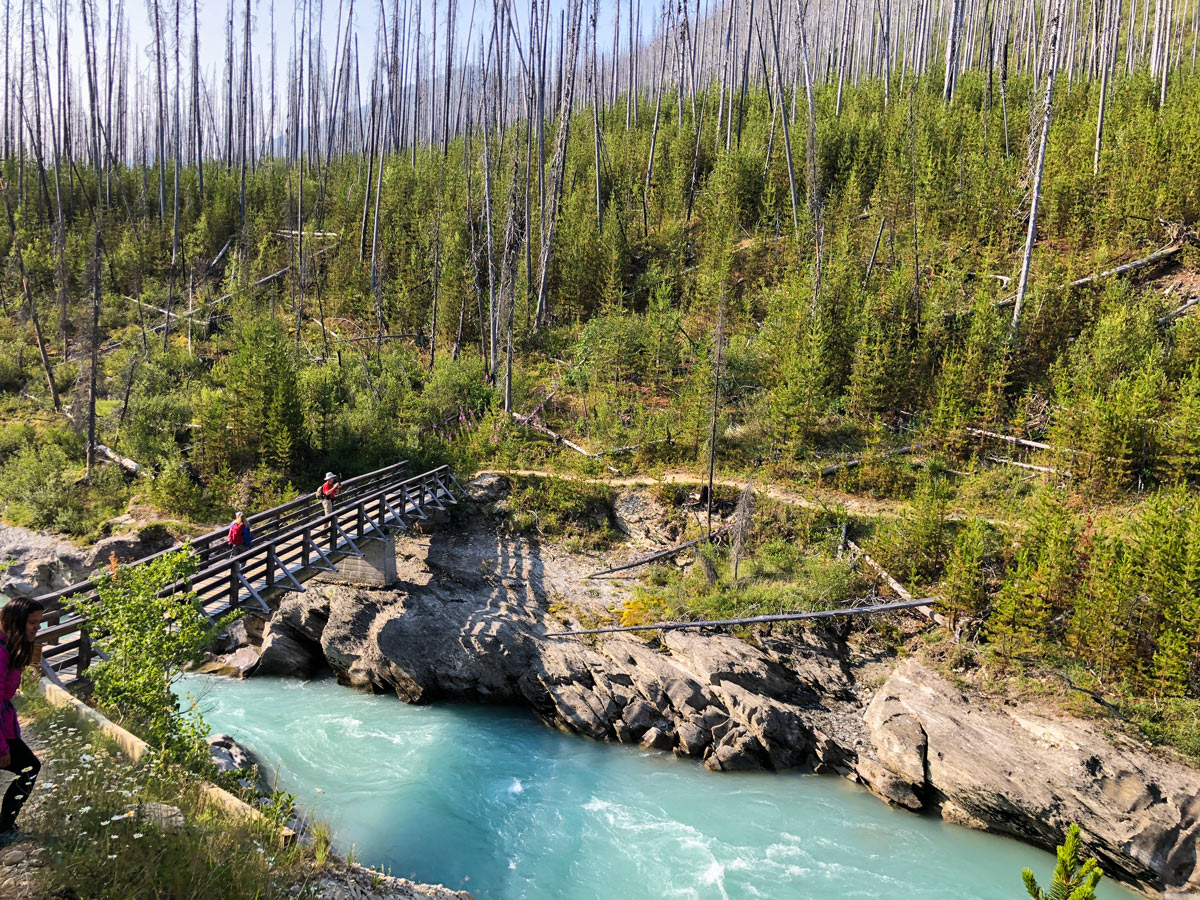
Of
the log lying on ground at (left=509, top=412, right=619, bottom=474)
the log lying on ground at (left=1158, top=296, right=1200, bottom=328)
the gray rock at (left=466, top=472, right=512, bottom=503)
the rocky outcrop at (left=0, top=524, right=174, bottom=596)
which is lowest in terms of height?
the rocky outcrop at (left=0, top=524, right=174, bottom=596)

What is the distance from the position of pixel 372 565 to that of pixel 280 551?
2.40 meters

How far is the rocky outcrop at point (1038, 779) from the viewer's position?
966 centimetres

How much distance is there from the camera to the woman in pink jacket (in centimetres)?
469

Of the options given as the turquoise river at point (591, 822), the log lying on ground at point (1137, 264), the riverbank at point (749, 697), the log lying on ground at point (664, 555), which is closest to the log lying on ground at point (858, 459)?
the log lying on ground at point (664, 555)

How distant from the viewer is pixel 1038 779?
10.5 metres

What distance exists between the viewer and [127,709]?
24.4 ft

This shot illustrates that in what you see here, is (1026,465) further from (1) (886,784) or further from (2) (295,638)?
(2) (295,638)

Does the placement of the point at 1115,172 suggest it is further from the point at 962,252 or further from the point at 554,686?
the point at 554,686

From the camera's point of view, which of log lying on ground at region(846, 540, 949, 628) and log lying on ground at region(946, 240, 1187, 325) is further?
log lying on ground at region(946, 240, 1187, 325)

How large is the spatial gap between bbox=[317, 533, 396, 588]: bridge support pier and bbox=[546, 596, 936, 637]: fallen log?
4.35 m

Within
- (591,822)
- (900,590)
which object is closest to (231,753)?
(591,822)

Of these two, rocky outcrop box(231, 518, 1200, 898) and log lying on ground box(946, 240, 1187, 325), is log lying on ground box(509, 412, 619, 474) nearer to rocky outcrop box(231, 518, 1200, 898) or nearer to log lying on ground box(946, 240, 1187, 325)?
rocky outcrop box(231, 518, 1200, 898)

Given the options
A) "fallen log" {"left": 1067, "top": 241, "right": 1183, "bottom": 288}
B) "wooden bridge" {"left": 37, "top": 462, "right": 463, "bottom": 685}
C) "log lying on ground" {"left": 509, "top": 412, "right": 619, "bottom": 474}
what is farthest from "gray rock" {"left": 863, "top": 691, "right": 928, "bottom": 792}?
"fallen log" {"left": 1067, "top": 241, "right": 1183, "bottom": 288}

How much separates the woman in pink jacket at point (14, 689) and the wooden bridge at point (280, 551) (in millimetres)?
3194
